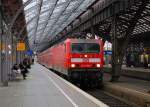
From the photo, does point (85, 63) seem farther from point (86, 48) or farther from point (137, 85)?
point (137, 85)

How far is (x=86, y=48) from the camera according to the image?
120 feet

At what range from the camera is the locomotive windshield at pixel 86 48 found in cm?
3628

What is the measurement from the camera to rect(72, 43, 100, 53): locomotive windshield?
36.3 metres

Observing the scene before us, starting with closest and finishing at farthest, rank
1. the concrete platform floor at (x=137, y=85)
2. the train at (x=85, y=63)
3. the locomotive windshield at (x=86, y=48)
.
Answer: the concrete platform floor at (x=137, y=85)
the train at (x=85, y=63)
the locomotive windshield at (x=86, y=48)

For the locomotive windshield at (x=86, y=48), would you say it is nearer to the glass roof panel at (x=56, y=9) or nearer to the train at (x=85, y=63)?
the train at (x=85, y=63)

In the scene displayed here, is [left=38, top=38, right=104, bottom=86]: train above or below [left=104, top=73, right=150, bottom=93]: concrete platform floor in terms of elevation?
above

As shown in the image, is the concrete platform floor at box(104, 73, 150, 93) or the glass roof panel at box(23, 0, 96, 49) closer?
the concrete platform floor at box(104, 73, 150, 93)

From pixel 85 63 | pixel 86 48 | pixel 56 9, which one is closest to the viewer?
pixel 85 63

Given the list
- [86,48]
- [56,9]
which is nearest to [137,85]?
[86,48]

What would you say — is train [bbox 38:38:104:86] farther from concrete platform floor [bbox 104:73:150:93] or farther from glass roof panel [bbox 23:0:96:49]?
glass roof panel [bbox 23:0:96:49]

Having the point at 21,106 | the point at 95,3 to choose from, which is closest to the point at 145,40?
the point at 95,3

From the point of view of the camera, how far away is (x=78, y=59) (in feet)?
118

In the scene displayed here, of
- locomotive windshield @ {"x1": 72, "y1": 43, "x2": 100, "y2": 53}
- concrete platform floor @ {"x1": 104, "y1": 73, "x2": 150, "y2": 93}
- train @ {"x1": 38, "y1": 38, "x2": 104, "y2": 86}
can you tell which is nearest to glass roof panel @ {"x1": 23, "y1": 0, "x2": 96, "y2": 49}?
concrete platform floor @ {"x1": 104, "y1": 73, "x2": 150, "y2": 93}

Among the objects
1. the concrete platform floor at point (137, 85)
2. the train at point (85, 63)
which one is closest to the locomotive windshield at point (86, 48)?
the train at point (85, 63)
